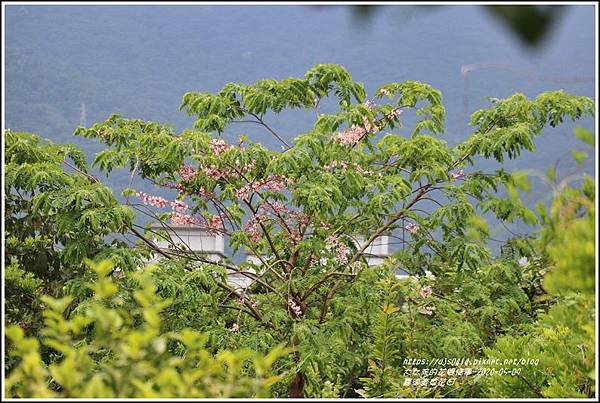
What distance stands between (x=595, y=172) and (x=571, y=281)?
0.23 meters

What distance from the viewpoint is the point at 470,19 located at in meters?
1.81

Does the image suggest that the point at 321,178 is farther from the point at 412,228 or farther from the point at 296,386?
the point at 296,386

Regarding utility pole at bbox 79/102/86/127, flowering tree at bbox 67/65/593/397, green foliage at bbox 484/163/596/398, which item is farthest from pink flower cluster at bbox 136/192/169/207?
utility pole at bbox 79/102/86/127

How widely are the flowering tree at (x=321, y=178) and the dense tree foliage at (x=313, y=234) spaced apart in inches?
0.4

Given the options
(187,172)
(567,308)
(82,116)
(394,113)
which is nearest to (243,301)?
(187,172)

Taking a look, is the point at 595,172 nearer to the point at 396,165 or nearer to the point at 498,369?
the point at 498,369

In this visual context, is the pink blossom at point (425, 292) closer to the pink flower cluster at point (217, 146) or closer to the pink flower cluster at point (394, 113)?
the pink flower cluster at point (394, 113)

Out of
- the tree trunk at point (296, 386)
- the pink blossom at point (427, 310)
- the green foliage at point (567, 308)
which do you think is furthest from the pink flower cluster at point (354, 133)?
the green foliage at point (567, 308)

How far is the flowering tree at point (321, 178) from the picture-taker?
3479 mm

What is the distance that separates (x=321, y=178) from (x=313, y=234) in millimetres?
534

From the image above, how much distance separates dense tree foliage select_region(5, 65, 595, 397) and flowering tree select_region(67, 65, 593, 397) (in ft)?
0.04

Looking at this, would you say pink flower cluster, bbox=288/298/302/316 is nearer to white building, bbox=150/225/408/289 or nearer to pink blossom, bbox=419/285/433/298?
white building, bbox=150/225/408/289

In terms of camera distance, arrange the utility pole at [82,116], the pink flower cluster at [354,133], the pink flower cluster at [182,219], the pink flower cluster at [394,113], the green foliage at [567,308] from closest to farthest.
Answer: the green foliage at [567,308], the pink flower cluster at [354,133], the pink flower cluster at [394,113], the pink flower cluster at [182,219], the utility pole at [82,116]

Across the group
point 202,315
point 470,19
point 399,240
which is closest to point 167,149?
point 202,315
